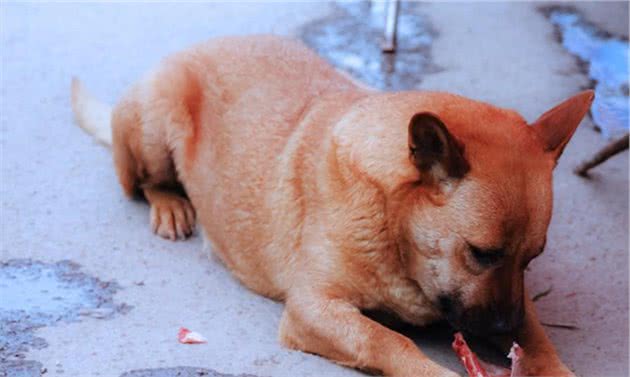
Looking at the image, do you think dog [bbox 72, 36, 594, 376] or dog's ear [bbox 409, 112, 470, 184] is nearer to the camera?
dog's ear [bbox 409, 112, 470, 184]

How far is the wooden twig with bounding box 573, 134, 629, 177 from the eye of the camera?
626cm

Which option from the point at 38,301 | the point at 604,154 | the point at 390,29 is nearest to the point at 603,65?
the point at 390,29

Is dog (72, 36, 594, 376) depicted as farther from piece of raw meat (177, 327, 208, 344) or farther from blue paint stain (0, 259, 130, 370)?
blue paint stain (0, 259, 130, 370)

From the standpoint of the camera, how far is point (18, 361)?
4195 millimetres

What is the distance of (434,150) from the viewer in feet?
13.2

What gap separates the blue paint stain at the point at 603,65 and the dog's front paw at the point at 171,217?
2.90 metres

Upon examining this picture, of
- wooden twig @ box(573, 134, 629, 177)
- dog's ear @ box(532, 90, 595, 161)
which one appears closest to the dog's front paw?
dog's ear @ box(532, 90, 595, 161)

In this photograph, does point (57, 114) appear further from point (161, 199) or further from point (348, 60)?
point (348, 60)

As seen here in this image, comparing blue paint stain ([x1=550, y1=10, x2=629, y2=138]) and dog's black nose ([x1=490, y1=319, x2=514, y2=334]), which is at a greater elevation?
dog's black nose ([x1=490, y1=319, x2=514, y2=334])

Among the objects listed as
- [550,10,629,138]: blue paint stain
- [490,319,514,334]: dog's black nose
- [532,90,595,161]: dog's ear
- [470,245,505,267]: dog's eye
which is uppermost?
[532,90,595,161]: dog's ear

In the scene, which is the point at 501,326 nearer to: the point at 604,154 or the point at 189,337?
the point at 189,337

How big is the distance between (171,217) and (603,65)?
3.90 metres

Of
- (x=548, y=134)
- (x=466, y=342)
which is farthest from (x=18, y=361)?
(x=548, y=134)

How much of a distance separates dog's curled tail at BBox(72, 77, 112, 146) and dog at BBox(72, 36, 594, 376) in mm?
909
